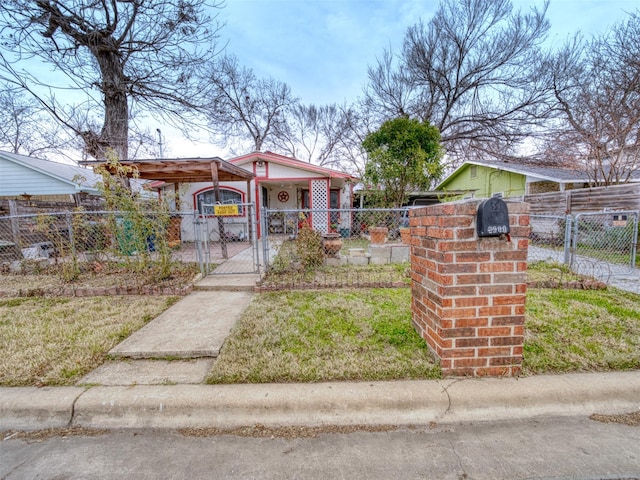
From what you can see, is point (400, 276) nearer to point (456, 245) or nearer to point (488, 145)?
point (456, 245)

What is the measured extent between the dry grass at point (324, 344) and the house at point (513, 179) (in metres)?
8.04

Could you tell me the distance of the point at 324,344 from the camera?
98.3 inches

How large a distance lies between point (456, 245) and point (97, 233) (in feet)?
20.0

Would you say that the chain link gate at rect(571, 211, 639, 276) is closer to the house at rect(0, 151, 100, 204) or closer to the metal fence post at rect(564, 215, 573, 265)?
the metal fence post at rect(564, 215, 573, 265)

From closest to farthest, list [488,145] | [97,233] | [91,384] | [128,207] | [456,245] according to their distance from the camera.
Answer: [456,245], [91,384], [128,207], [97,233], [488,145]

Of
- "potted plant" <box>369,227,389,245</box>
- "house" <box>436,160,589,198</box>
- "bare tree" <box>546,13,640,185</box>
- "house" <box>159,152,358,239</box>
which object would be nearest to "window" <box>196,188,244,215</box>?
"house" <box>159,152,358,239</box>

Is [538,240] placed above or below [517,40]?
below

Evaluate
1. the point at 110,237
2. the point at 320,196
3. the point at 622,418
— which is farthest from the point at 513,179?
the point at 110,237

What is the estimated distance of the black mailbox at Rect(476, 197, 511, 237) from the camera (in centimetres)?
179

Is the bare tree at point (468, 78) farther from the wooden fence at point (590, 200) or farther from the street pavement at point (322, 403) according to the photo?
the street pavement at point (322, 403)

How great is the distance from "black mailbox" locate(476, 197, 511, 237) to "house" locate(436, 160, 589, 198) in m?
8.72

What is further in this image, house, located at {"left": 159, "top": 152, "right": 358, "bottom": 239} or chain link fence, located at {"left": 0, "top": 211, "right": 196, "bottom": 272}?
house, located at {"left": 159, "top": 152, "right": 358, "bottom": 239}

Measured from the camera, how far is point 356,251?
673 centimetres

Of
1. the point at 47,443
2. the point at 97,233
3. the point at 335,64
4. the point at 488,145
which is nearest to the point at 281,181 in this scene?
the point at 97,233
